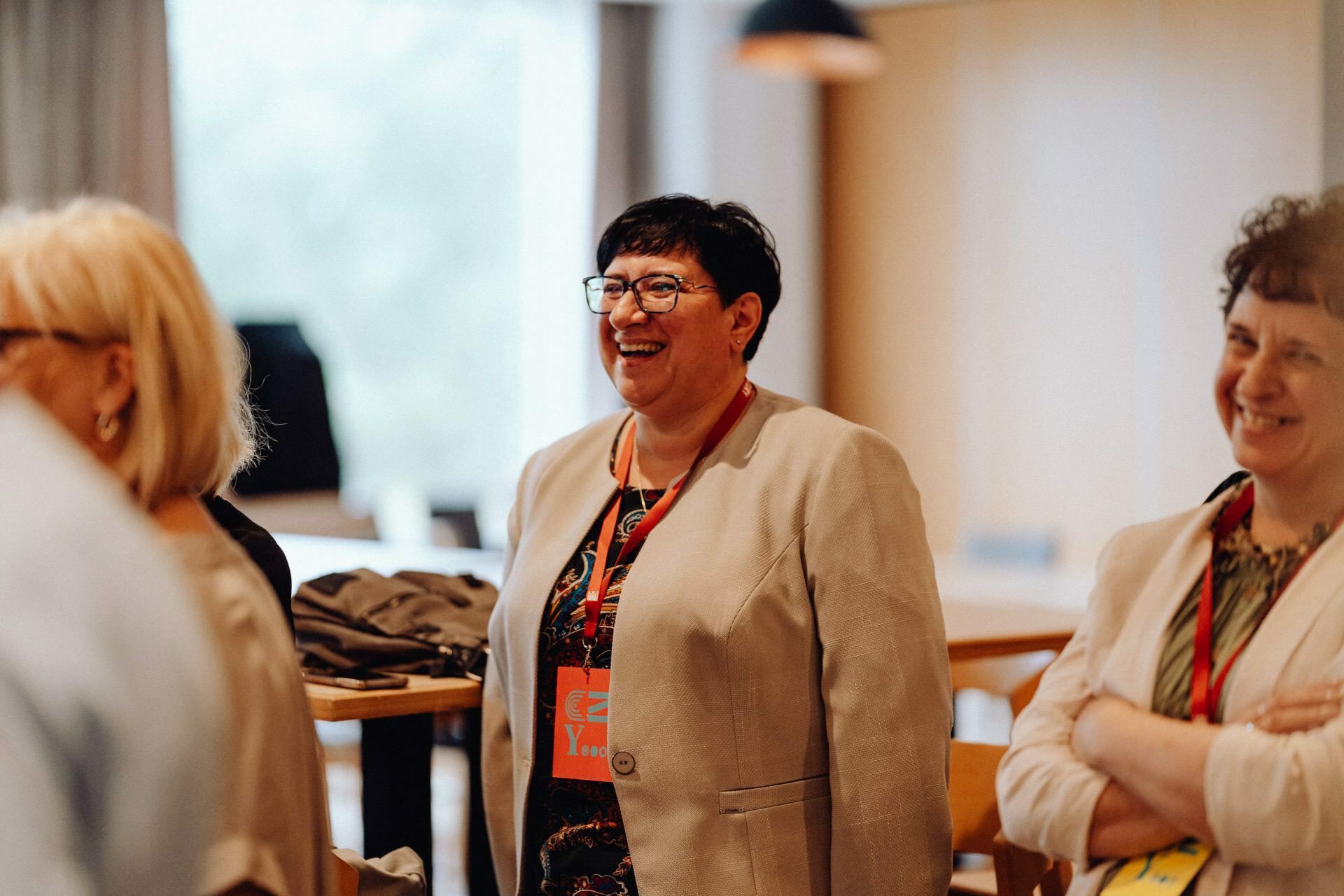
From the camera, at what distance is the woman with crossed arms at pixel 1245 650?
4.24 feet

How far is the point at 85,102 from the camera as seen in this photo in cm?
564

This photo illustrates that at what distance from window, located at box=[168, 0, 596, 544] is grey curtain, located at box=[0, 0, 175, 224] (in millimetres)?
431

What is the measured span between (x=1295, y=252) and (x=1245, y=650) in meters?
0.39

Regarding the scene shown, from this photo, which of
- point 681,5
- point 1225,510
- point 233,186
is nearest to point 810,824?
point 1225,510

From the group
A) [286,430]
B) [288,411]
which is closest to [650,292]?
[288,411]

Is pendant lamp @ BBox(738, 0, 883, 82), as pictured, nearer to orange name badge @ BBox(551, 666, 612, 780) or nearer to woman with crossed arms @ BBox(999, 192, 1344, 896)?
orange name badge @ BBox(551, 666, 612, 780)

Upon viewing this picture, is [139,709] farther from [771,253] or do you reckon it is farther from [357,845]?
[357,845]

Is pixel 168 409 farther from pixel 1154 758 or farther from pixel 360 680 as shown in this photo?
pixel 360 680

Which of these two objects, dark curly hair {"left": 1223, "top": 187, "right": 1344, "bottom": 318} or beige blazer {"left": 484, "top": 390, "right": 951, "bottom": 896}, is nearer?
dark curly hair {"left": 1223, "top": 187, "right": 1344, "bottom": 318}

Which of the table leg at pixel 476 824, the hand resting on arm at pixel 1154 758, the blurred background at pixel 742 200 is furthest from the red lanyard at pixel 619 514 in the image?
the blurred background at pixel 742 200

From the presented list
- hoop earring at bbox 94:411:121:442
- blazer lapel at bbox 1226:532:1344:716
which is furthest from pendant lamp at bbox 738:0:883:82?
hoop earring at bbox 94:411:121:442

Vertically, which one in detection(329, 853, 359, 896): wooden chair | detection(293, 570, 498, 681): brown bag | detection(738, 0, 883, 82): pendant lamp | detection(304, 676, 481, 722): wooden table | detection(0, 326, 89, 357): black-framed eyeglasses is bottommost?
detection(329, 853, 359, 896): wooden chair

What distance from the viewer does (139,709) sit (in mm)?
976

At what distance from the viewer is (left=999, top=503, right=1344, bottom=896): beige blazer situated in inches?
50.2
